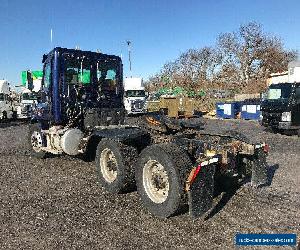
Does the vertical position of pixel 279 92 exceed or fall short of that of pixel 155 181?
it exceeds it

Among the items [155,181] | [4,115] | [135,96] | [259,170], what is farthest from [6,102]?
[259,170]

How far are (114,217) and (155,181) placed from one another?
859 mm

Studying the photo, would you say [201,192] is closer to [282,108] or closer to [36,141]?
[36,141]

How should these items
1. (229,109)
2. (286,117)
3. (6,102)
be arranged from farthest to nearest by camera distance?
(6,102)
(229,109)
(286,117)

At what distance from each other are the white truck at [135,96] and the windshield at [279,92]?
42.2ft

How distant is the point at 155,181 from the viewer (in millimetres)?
5246

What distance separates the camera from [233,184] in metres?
6.42

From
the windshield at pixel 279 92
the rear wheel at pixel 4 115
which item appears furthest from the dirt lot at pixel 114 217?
the rear wheel at pixel 4 115

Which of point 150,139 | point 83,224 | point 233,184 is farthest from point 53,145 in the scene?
point 233,184

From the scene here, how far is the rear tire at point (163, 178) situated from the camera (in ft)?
15.3

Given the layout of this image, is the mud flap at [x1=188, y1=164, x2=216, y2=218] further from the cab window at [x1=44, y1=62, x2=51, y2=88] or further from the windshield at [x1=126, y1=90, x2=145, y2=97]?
the windshield at [x1=126, y1=90, x2=145, y2=97]

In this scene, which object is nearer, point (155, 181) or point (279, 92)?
point (155, 181)

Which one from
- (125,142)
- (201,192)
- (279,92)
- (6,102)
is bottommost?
(201,192)

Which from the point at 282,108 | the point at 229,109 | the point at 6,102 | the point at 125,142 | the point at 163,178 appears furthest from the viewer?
the point at 6,102
